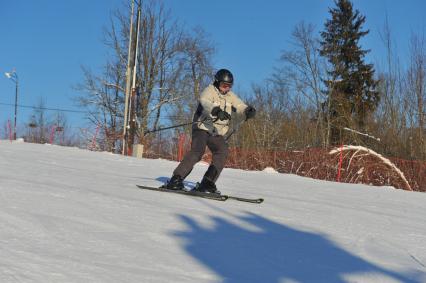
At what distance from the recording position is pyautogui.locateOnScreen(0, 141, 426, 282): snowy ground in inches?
101

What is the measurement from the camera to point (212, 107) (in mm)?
5910

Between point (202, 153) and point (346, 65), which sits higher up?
point (346, 65)

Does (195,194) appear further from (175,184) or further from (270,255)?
(270,255)

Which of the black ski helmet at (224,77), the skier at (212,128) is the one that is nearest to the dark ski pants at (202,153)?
the skier at (212,128)

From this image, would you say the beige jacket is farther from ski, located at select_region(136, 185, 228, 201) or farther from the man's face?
ski, located at select_region(136, 185, 228, 201)

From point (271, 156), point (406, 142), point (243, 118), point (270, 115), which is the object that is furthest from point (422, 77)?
Answer: point (243, 118)

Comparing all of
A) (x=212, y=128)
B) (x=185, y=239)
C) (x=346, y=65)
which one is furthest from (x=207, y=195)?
(x=346, y=65)

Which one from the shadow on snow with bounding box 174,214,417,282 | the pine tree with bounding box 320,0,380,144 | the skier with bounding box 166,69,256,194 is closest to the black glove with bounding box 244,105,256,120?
the skier with bounding box 166,69,256,194

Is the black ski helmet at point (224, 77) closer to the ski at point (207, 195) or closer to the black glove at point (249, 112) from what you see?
the black glove at point (249, 112)

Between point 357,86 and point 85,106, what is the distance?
17330 mm

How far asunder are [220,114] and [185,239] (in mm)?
2657

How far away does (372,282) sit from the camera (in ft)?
9.08

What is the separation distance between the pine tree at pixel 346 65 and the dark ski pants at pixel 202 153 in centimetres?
2013

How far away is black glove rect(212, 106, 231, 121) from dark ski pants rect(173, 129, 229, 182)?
0.33m
